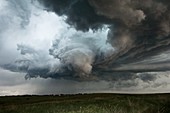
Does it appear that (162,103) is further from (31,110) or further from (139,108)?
(31,110)

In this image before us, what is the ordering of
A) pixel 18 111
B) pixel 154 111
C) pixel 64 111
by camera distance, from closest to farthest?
pixel 64 111 → pixel 18 111 → pixel 154 111

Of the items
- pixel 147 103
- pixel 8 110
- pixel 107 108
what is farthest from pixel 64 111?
pixel 147 103

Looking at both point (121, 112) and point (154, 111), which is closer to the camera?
point (121, 112)

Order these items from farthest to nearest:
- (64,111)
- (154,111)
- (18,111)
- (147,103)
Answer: (147,103) < (154,111) < (18,111) < (64,111)

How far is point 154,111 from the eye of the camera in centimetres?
5925

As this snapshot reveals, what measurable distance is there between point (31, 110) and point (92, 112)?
11121mm

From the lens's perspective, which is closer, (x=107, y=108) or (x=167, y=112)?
(x=107, y=108)

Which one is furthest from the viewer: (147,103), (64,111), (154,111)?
(147,103)

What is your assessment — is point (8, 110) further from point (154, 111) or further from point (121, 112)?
point (154, 111)

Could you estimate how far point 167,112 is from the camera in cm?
5612

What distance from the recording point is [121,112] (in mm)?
50688

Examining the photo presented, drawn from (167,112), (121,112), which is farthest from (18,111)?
(167,112)

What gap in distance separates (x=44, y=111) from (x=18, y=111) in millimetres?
4545

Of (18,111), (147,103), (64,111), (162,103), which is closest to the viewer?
(64,111)
